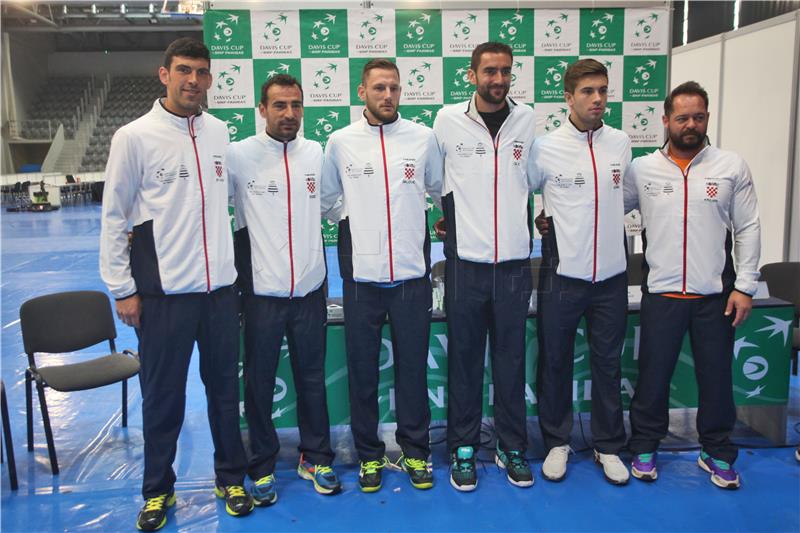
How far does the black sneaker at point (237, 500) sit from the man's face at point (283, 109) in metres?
1.58

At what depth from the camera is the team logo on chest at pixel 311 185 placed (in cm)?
285

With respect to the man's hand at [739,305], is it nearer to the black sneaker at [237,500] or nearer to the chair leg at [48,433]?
the black sneaker at [237,500]

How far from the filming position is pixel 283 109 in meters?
2.77

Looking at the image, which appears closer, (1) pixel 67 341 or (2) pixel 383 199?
(2) pixel 383 199

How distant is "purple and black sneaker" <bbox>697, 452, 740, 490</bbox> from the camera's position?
→ 2.92 meters

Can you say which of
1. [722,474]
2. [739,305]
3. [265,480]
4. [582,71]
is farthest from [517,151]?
[265,480]

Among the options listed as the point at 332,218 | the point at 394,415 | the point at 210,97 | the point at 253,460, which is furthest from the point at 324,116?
the point at 253,460

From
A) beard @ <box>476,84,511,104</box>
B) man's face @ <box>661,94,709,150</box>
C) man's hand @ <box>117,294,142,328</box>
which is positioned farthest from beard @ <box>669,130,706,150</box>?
man's hand @ <box>117,294,142,328</box>

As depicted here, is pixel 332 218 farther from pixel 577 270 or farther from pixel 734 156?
pixel 734 156

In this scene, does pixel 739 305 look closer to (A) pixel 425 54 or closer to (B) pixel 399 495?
(B) pixel 399 495

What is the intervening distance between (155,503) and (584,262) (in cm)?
214

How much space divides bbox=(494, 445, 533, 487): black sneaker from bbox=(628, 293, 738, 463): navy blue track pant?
1.79ft

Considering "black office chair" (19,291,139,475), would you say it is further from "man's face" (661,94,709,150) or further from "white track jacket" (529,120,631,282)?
"man's face" (661,94,709,150)

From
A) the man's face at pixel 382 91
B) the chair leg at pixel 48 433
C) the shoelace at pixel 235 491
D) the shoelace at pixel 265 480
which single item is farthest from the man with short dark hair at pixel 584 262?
the chair leg at pixel 48 433
